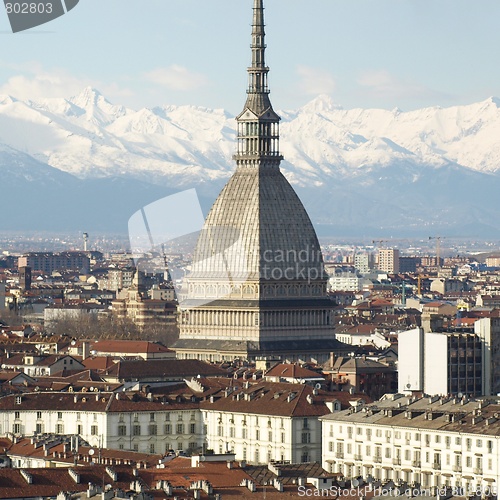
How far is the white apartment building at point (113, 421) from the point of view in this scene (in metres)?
86.4

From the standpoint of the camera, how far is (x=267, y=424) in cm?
8469

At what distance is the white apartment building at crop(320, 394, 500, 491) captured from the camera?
7150cm

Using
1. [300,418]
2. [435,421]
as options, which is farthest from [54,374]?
[435,421]

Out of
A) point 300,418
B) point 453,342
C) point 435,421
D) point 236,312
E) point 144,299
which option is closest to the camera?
point 435,421

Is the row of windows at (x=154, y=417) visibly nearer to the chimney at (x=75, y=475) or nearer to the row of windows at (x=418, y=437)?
the row of windows at (x=418, y=437)

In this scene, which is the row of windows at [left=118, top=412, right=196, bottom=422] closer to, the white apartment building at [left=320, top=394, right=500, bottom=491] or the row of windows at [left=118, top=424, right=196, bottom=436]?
the row of windows at [left=118, top=424, right=196, bottom=436]

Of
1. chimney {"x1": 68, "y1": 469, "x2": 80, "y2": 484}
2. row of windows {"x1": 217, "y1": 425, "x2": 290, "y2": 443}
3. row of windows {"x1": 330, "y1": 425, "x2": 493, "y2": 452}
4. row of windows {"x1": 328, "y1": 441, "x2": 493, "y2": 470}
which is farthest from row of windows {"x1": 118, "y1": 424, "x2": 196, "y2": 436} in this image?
chimney {"x1": 68, "y1": 469, "x2": 80, "y2": 484}

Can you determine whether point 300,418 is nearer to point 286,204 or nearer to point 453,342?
point 453,342

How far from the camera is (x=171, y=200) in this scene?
128000 mm

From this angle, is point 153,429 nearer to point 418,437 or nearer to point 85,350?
point 418,437

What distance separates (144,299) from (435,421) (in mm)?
117127

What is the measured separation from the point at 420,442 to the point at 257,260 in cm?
7650

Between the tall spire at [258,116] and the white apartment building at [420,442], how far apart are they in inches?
2720

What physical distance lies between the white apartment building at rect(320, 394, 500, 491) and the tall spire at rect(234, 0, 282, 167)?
69099 millimetres
